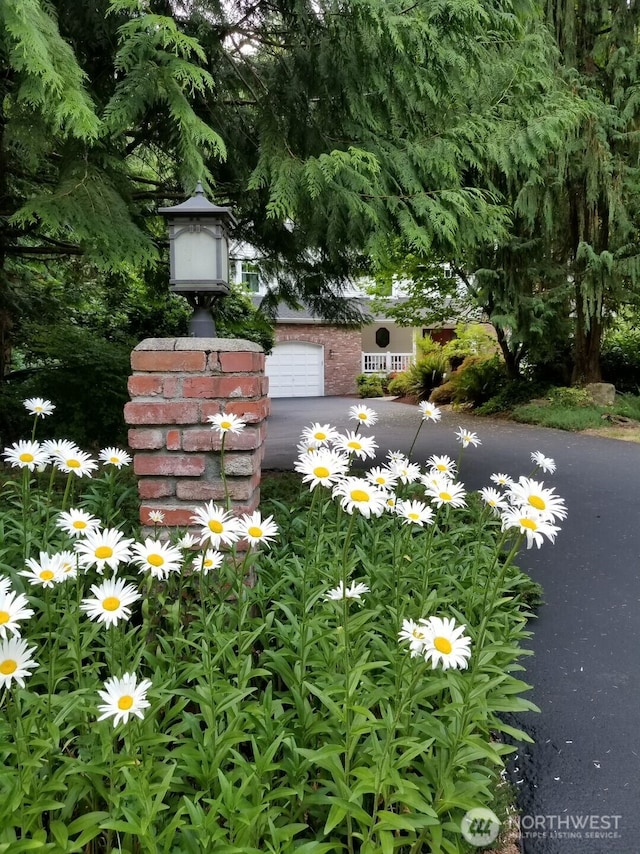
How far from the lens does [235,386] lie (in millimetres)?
1945

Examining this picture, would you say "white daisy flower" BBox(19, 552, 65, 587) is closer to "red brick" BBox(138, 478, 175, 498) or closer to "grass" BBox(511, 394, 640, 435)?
"red brick" BBox(138, 478, 175, 498)

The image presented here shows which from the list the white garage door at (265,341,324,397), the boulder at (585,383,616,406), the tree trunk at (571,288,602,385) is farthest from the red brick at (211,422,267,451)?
the white garage door at (265,341,324,397)

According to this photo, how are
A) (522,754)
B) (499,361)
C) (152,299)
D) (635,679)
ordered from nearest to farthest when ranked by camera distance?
(522,754) → (635,679) → (152,299) → (499,361)

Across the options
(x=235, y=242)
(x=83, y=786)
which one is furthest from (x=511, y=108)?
(x=83, y=786)

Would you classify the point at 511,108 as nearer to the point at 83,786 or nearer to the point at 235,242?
the point at 235,242

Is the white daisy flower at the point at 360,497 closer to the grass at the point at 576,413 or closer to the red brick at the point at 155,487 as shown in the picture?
the red brick at the point at 155,487

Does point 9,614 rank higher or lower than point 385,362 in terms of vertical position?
lower

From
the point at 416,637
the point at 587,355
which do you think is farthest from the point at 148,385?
the point at 587,355

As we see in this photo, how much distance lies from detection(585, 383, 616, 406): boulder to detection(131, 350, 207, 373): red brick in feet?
26.6

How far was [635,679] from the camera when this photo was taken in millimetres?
1981

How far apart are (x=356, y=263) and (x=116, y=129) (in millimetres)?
2040

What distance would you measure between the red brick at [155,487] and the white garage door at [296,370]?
14113 mm

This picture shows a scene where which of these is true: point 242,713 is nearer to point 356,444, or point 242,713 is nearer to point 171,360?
point 356,444

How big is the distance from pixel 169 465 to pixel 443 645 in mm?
1216
